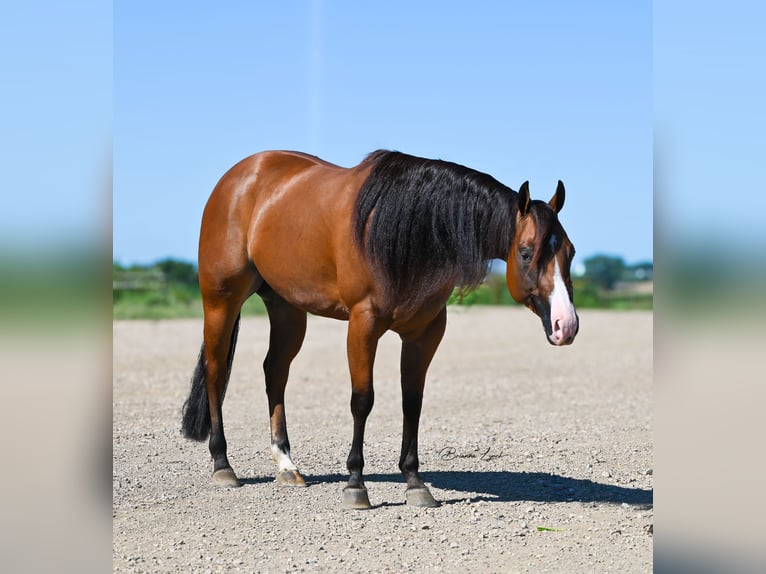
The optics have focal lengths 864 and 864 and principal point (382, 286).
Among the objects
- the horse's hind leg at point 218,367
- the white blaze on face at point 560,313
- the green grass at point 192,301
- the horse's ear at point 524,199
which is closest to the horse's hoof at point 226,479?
the horse's hind leg at point 218,367

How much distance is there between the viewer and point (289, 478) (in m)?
5.88

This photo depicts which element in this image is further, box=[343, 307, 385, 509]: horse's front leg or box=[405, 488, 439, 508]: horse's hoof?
box=[405, 488, 439, 508]: horse's hoof

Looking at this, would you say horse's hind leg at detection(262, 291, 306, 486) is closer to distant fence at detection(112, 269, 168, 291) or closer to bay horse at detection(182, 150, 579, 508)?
bay horse at detection(182, 150, 579, 508)

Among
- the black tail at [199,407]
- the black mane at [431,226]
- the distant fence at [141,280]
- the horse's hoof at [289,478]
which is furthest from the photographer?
the distant fence at [141,280]

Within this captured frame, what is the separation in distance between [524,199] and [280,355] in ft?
8.04

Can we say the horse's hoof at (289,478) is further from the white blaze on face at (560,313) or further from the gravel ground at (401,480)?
the white blaze on face at (560,313)

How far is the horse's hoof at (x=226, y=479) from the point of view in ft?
19.2

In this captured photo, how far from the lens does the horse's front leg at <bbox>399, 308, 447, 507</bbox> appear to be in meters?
5.28

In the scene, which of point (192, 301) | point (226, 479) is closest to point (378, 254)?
point (226, 479)

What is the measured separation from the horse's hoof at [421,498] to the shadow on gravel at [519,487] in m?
0.18

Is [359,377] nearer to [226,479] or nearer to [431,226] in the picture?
[431,226]

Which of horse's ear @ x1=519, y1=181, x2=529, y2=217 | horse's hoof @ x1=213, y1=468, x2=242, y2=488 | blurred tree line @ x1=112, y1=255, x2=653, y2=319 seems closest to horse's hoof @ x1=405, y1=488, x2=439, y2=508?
horse's hoof @ x1=213, y1=468, x2=242, y2=488

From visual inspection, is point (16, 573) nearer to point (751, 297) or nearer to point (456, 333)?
point (751, 297)

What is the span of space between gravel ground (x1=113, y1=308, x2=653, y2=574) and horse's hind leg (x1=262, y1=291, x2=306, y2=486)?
37 centimetres
